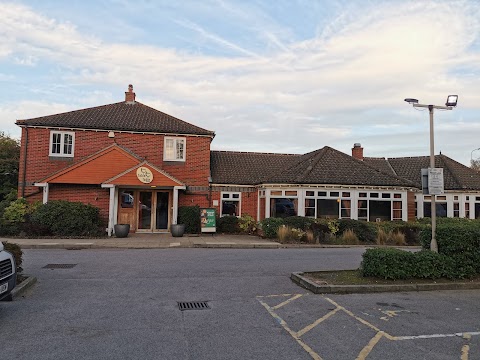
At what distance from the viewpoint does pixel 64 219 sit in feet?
62.3

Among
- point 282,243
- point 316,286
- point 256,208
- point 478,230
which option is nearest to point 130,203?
point 256,208

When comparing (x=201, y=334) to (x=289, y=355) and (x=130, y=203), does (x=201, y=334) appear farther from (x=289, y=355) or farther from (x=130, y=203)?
(x=130, y=203)

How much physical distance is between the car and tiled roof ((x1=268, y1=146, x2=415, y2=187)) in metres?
17.0

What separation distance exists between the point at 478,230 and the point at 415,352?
18.9 feet

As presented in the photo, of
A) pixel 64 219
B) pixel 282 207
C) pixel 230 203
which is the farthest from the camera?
pixel 230 203

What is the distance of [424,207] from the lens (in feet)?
93.4

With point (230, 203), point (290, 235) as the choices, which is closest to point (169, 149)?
point (230, 203)

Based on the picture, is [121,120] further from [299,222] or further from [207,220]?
[299,222]

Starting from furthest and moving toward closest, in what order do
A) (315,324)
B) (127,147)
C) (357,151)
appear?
(357,151)
(127,147)
(315,324)

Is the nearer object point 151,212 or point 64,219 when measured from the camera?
point 64,219

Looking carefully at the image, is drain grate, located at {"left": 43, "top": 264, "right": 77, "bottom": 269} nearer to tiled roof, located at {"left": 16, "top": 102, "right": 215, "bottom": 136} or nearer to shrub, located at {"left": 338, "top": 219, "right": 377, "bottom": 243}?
tiled roof, located at {"left": 16, "top": 102, "right": 215, "bottom": 136}

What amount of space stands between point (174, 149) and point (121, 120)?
3.61 metres

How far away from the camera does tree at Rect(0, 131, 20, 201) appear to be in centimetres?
3131

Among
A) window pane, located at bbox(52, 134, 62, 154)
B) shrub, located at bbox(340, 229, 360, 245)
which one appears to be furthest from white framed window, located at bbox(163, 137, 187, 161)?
shrub, located at bbox(340, 229, 360, 245)
